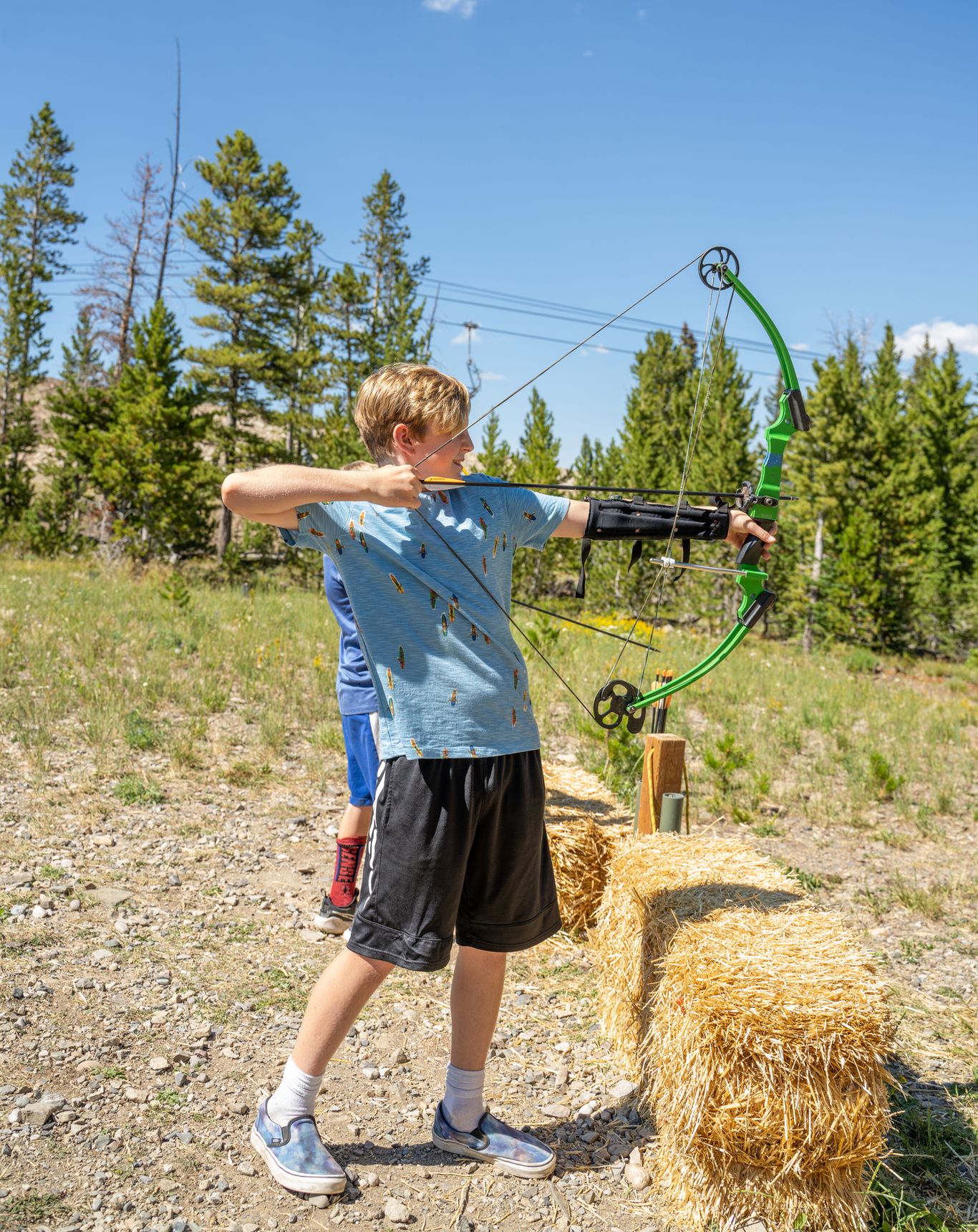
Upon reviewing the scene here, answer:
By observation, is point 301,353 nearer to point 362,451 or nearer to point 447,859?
point 362,451

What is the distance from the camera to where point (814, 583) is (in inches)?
763

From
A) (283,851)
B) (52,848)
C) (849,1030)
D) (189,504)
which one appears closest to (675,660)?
(283,851)

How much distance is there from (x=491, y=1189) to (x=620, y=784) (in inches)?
121

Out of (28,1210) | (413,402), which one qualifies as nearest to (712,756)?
(413,402)

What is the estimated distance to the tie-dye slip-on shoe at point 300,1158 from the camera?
1.94m

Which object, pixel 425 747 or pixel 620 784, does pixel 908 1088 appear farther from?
pixel 620 784

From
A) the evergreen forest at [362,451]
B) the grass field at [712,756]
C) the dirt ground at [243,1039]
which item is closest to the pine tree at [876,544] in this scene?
the evergreen forest at [362,451]

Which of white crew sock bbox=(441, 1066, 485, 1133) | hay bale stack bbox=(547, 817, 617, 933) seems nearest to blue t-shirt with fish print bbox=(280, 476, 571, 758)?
white crew sock bbox=(441, 1066, 485, 1133)

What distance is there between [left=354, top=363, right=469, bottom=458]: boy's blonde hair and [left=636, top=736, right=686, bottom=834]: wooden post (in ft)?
5.49

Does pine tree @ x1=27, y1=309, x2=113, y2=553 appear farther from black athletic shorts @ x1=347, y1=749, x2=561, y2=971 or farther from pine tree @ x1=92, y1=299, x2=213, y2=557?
black athletic shorts @ x1=347, y1=749, x2=561, y2=971

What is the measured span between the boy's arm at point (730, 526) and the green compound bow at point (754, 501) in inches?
1.0

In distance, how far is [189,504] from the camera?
61.1 feet

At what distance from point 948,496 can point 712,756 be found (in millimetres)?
20213

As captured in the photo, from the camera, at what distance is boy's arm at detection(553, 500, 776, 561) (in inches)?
84.3
